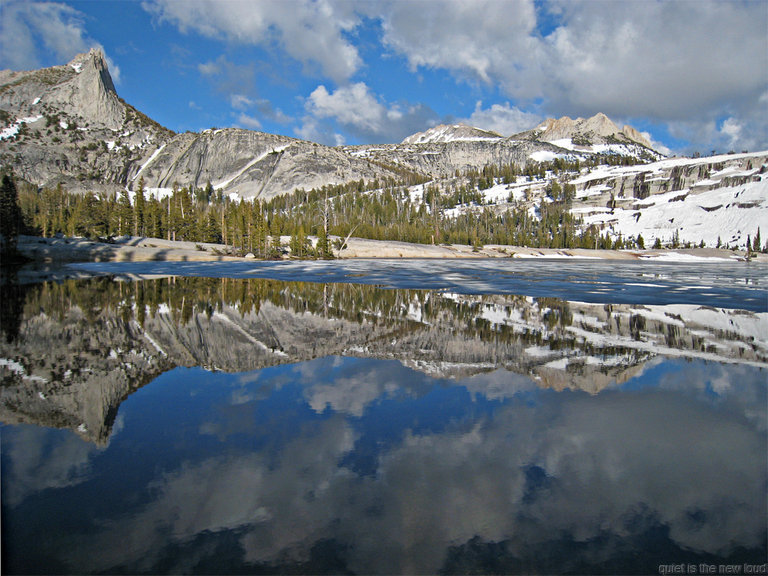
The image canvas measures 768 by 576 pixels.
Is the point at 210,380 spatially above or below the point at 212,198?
below

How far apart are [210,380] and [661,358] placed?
9.76 metres

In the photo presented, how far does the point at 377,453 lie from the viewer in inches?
209

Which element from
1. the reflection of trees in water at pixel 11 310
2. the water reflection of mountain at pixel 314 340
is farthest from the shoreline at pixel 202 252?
the water reflection of mountain at pixel 314 340

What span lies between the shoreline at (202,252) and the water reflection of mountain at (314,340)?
48.5 metres

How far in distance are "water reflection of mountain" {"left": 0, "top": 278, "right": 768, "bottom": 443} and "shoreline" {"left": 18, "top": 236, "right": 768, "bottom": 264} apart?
48.5 meters

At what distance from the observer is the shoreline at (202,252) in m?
58.4

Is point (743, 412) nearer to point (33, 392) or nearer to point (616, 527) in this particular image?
point (616, 527)

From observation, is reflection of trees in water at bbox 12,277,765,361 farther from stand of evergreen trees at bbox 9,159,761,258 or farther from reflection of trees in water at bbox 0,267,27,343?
stand of evergreen trees at bbox 9,159,761,258

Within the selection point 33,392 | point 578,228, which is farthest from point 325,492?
point 578,228

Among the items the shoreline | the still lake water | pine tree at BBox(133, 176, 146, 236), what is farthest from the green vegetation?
the still lake water

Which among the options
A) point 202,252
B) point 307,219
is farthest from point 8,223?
point 307,219

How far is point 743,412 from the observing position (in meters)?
6.89

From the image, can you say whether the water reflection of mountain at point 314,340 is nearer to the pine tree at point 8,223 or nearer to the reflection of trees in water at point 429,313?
the reflection of trees in water at point 429,313

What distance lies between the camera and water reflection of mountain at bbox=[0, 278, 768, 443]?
758 centimetres
